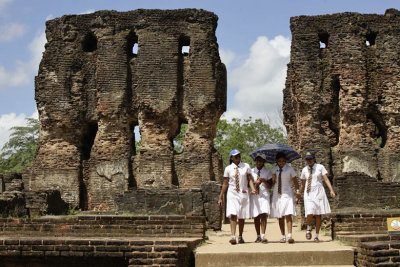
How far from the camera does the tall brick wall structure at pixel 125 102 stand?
63.3 ft

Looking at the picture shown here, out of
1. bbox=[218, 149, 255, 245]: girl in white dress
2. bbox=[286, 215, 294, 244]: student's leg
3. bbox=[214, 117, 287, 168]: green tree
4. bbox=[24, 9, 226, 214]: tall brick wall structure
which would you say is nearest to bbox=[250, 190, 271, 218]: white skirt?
bbox=[218, 149, 255, 245]: girl in white dress

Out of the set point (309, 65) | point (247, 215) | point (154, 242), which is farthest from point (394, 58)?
point (154, 242)

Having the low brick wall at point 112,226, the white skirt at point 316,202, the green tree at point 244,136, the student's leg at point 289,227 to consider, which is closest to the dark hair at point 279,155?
the white skirt at point 316,202

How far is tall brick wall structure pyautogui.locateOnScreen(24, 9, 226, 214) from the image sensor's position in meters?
19.3

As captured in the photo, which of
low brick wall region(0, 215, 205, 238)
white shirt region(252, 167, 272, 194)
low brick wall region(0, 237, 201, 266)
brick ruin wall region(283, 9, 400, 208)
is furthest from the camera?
brick ruin wall region(283, 9, 400, 208)

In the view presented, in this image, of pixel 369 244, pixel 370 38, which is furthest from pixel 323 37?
pixel 369 244

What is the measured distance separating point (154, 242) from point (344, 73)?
1343 cm

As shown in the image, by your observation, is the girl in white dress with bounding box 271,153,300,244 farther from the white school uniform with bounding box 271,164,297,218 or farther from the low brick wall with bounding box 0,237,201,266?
the low brick wall with bounding box 0,237,201,266

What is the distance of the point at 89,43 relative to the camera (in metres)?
21.3

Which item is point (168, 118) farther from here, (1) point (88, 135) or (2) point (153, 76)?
(1) point (88, 135)

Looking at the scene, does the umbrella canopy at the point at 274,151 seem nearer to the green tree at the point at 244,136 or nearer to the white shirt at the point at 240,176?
the white shirt at the point at 240,176

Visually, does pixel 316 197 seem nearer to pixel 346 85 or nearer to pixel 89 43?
pixel 346 85

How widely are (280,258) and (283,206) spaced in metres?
1.56

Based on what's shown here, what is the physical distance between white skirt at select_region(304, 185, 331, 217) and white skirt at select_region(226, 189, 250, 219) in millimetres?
1075
